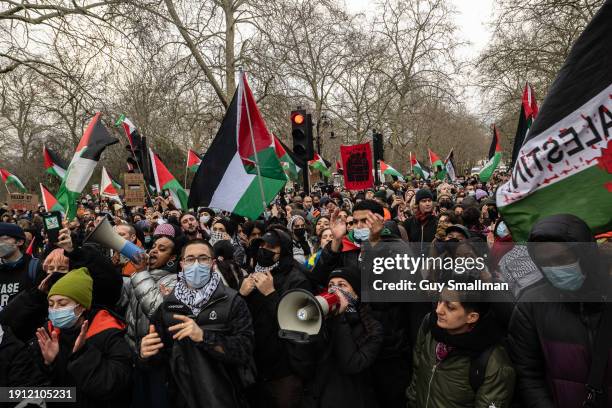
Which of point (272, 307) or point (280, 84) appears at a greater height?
point (280, 84)

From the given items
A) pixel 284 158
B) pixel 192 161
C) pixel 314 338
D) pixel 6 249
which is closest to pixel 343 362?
pixel 314 338

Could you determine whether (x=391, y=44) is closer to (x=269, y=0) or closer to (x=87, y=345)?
(x=269, y=0)

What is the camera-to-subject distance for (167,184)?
9.00 meters

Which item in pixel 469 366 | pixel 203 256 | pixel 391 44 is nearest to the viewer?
pixel 469 366

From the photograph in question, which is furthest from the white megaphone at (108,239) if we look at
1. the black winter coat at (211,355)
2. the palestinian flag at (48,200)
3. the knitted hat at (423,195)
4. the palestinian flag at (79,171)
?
the palestinian flag at (48,200)

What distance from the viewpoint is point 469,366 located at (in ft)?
7.62

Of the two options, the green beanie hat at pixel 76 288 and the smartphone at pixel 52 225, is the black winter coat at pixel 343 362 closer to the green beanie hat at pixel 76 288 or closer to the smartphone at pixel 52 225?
the green beanie hat at pixel 76 288

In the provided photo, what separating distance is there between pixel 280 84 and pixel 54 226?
38.0 ft

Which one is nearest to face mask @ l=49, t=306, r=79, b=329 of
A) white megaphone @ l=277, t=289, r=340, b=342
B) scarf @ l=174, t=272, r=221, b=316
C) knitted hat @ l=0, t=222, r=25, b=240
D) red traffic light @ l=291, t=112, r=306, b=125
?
scarf @ l=174, t=272, r=221, b=316

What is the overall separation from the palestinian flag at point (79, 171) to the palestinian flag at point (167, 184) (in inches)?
104

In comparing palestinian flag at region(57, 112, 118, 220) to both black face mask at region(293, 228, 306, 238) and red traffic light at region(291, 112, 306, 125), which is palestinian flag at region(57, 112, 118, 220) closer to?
black face mask at region(293, 228, 306, 238)

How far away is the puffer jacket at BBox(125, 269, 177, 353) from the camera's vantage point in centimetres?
305

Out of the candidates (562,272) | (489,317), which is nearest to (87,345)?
(489,317)

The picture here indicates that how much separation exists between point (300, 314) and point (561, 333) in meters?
1.23
